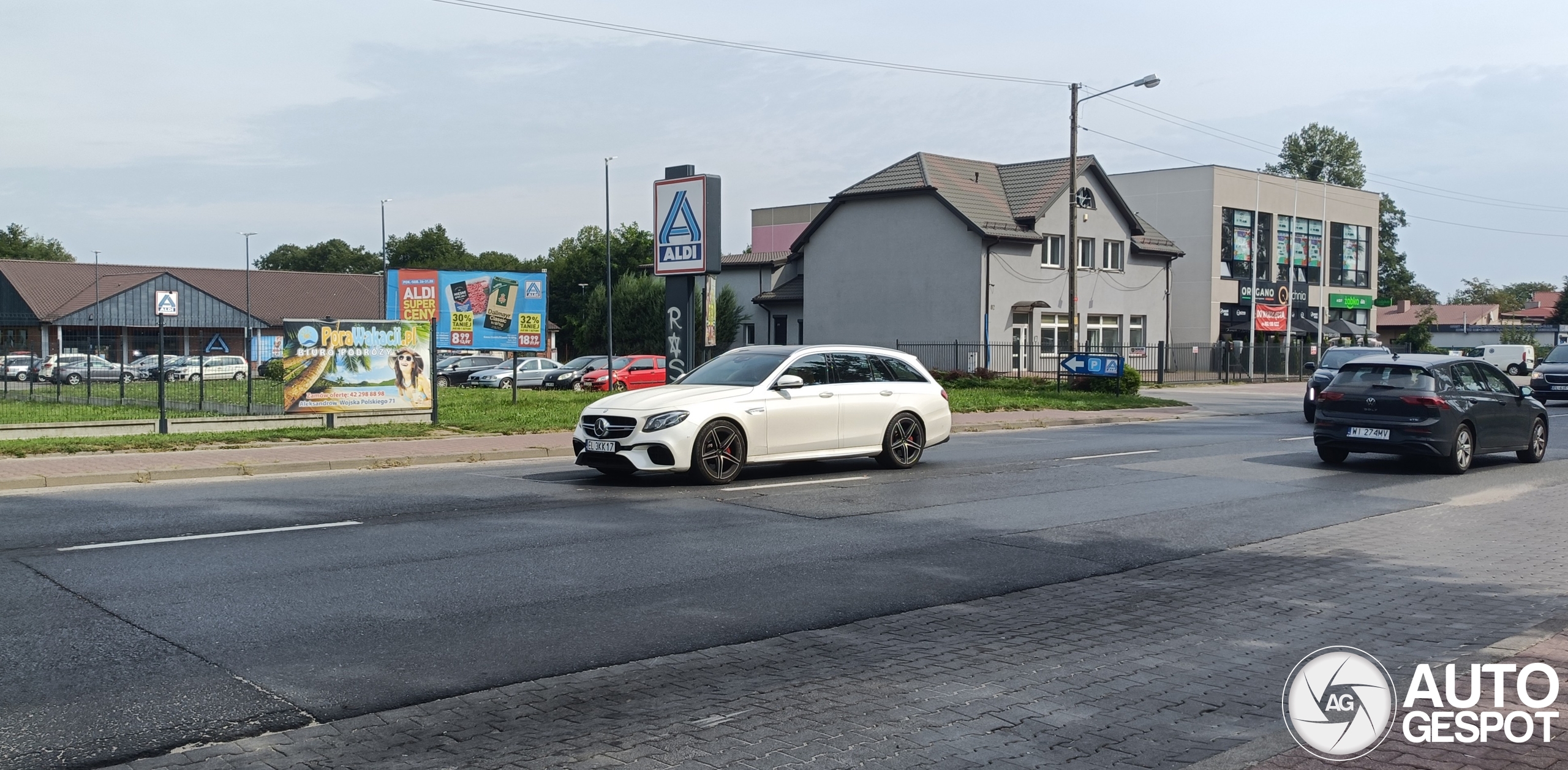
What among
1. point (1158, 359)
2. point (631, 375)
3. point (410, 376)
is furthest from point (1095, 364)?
point (410, 376)

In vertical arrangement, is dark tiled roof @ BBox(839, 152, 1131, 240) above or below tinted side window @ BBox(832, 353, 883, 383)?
above

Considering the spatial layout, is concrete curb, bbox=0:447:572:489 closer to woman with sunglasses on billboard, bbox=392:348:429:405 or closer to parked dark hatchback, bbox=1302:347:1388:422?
woman with sunglasses on billboard, bbox=392:348:429:405

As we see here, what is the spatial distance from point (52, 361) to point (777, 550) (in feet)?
76.4

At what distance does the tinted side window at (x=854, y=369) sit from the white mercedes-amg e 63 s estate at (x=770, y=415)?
11 mm

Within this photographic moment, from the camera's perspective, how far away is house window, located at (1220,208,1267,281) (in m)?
61.9

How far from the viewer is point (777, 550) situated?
9.27 m

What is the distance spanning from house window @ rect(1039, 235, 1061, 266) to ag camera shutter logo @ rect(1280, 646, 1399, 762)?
43.7 metres

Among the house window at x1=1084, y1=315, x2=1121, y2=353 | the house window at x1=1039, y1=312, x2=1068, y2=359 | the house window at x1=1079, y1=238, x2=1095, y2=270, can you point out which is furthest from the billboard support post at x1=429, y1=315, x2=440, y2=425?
the house window at x1=1079, y1=238, x2=1095, y2=270

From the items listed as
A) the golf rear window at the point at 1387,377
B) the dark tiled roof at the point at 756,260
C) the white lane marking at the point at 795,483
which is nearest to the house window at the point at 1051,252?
the dark tiled roof at the point at 756,260

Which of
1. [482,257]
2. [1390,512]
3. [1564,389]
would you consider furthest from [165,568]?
[482,257]

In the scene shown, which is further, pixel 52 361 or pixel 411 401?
pixel 52 361

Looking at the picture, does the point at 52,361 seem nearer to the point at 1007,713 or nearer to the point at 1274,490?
the point at 1274,490

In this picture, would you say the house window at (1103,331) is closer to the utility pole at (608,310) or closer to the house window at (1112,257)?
the house window at (1112,257)

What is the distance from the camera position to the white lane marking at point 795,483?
1290 cm
